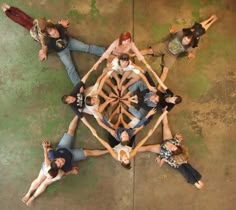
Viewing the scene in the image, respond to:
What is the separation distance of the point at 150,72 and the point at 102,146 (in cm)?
125

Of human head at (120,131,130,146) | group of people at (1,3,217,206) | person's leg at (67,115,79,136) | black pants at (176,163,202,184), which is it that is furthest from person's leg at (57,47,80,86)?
black pants at (176,163,202,184)

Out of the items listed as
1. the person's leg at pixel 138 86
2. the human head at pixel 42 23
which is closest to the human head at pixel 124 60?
the person's leg at pixel 138 86

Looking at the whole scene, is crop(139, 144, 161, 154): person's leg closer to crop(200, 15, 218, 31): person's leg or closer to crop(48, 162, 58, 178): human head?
crop(48, 162, 58, 178): human head

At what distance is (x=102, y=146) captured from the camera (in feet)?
17.3

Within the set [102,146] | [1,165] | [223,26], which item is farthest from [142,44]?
[1,165]

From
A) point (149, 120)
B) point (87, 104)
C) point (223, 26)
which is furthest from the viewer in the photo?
point (223, 26)

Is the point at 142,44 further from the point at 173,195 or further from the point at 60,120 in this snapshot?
the point at 173,195

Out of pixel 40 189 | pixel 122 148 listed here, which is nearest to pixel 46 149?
pixel 40 189

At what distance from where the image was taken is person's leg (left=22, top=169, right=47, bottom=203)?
504 cm

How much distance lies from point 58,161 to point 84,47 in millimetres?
1620

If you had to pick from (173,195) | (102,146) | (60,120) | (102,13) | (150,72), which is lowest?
(173,195)

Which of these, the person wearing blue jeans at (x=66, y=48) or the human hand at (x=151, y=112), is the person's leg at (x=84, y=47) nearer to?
the person wearing blue jeans at (x=66, y=48)

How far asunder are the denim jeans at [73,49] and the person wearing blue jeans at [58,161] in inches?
23.1

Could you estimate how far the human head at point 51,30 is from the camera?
4.54m
